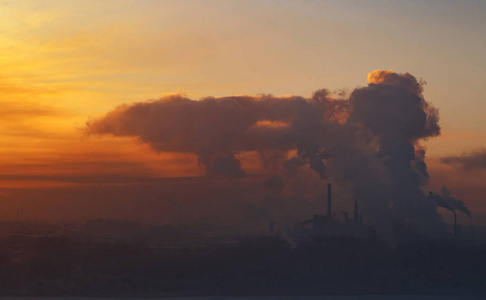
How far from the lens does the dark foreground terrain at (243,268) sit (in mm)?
64562

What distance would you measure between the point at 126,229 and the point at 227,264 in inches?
2436

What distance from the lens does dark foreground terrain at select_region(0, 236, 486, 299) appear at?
2542 inches

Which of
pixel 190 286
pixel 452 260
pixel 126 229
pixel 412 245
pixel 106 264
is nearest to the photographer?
pixel 190 286

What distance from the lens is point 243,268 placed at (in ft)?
244

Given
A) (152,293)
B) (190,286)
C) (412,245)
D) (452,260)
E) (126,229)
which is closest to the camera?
(152,293)

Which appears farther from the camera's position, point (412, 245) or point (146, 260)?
point (412, 245)

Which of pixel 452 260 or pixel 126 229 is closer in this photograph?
pixel 452 260

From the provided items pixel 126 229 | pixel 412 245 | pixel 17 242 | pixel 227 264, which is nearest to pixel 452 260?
pixel 412 245

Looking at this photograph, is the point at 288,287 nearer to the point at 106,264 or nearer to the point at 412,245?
the point at 106,264

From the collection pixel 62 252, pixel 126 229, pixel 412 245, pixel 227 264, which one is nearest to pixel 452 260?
pixel 412 245

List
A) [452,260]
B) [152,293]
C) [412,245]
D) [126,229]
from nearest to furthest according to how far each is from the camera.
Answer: [152,293], [452,260], [412,245], [126,229]

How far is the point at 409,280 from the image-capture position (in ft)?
237

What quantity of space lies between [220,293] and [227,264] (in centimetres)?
1206

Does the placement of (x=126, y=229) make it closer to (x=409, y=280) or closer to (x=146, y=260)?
(x=146, y=260)
